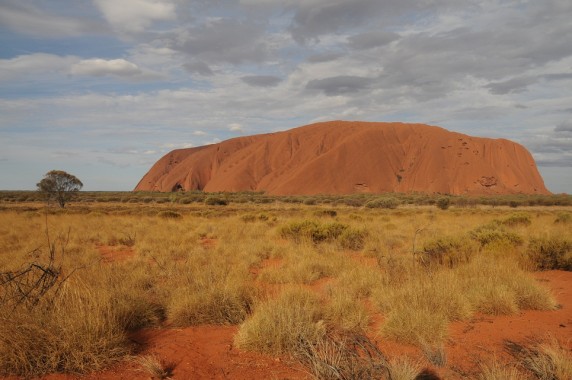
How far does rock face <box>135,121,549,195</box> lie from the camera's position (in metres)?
77.3

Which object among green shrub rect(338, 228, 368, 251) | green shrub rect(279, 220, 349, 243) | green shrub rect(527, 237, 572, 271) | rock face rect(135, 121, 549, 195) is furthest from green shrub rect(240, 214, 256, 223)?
rock face rect(135, 121, 549, 195)

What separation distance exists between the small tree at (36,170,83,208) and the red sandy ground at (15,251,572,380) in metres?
37.1

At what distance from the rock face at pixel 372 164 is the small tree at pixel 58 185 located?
44.7 metres

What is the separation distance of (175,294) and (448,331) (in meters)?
3.43

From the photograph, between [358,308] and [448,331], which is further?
[358,308]

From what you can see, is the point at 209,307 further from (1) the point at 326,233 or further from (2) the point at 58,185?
(2) the point at 58,185

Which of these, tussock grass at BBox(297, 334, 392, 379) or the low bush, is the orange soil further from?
tussock grass at BBox(297, 334, 392, 379)

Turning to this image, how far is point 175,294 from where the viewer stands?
5.11 meters

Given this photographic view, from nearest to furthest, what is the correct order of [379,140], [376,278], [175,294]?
[175,294]
[376,278]
[379,140]

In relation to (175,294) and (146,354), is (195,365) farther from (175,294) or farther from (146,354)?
(175,294)

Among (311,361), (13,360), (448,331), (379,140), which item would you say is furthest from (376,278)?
(379,140)

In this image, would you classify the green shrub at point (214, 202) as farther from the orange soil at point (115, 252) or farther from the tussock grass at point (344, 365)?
the tussock grass at point (344, 365)

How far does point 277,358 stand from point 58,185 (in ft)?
128

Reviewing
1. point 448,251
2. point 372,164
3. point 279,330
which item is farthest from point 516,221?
point 372,164
